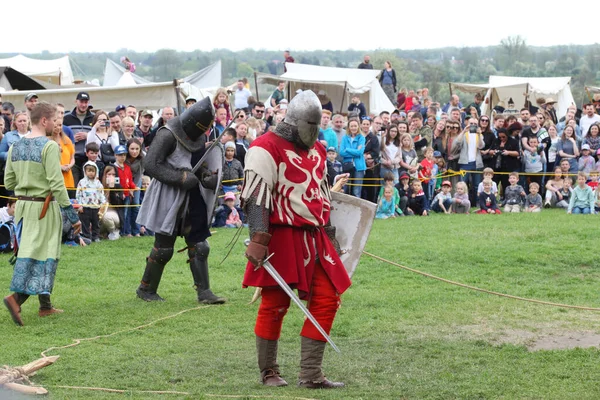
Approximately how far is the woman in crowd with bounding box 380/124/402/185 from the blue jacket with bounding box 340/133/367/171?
574mm

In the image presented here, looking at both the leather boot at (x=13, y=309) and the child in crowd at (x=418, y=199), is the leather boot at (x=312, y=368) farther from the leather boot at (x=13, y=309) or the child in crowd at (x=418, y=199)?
the child in crowd at (x=418, y=199)

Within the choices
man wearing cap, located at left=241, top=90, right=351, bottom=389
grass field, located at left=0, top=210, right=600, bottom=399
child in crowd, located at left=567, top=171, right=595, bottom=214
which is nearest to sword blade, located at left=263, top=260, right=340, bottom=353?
man wearing cap, located at left=241, top=90, right=351, bottom=389

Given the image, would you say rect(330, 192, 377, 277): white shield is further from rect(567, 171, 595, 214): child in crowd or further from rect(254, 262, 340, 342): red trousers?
rect(567, 171, 595, 214): child in crowd

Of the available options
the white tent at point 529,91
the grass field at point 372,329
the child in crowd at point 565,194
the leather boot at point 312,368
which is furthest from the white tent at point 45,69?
the leather boot at point 312,368

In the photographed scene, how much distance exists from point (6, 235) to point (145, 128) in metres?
3.19

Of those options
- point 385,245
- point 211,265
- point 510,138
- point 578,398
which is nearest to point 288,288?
point 578,398

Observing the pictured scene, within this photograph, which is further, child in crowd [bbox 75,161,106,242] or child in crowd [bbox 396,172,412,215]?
child in crowd [bbox 396,172,412,215]

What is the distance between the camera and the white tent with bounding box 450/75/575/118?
1084 inches

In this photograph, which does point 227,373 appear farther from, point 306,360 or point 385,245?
point 385,245

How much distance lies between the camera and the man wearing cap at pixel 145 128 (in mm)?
14156

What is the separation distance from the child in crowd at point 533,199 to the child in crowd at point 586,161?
1.27 meters

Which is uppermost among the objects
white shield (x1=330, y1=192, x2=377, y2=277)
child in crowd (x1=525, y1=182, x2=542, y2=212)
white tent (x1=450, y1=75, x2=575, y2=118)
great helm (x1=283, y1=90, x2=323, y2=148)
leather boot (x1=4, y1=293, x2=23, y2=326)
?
great helm (x1=283, y1=90, x2=323, y2=148)

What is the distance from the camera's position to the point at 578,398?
19.2ft

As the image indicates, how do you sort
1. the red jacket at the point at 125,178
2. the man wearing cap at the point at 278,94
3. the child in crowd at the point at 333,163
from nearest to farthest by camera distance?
1. the red jacket at the point at 125,178
2. the child in crowd at the point at 333,163
3. the man wearing cap at the point at 278,94
